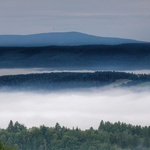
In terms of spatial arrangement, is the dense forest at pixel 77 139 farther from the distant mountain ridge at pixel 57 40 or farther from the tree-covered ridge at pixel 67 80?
the distant mountain ridge at pixel 57 40

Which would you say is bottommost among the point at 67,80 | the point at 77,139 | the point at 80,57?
the point at 77,139

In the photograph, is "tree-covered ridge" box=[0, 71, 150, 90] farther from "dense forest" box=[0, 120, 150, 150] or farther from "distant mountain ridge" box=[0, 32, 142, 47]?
"dense forest" box=[0, 120, 150, 150]

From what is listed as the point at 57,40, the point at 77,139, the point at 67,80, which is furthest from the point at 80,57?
the point at 77,139

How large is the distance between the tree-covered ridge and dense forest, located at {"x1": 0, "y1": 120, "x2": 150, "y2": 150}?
15.9 m

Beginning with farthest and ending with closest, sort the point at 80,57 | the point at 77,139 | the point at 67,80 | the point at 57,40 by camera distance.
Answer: the point at 80,57
the point at 57,40
the point at 67,80
the point at 77,139

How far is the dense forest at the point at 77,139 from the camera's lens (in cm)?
2183

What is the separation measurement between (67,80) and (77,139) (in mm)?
20743

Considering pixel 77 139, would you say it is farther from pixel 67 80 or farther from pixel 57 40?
pixel 57 40

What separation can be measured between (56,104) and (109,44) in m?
4.68

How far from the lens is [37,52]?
50.8 m

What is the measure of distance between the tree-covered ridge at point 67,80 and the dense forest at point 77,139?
15.9m

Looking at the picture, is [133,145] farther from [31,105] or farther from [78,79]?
[31,105]

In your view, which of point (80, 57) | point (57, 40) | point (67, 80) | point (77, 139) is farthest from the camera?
point (80, 57)

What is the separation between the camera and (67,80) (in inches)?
1720
